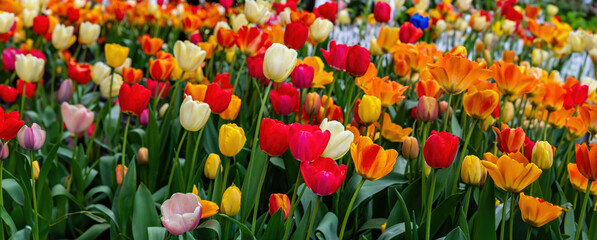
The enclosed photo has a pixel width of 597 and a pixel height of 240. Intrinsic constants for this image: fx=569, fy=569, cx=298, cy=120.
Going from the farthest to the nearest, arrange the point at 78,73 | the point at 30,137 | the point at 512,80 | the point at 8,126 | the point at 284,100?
the point at 78,73 → the point at 284,100 → the point at 512,80 → the point at 30,137 → the point at 8,126

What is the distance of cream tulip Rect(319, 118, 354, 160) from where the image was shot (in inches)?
40.6

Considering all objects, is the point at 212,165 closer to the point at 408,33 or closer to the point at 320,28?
the point at 320,28

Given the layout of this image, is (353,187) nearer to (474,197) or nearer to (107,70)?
(474,197)

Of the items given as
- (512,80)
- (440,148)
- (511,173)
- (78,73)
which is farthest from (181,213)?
(78,73)

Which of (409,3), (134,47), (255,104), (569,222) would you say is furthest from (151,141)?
(409,3)

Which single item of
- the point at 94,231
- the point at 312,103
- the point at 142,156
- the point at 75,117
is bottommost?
the point at 94,231

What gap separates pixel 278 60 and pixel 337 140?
0.79 ft

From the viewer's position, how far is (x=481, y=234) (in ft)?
3.78

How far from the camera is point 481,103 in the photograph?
3.87 ft

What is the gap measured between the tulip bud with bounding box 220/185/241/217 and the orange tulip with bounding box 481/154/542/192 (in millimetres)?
455

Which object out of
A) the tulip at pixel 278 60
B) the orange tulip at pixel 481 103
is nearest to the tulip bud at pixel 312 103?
the tulip at pixel 278 60

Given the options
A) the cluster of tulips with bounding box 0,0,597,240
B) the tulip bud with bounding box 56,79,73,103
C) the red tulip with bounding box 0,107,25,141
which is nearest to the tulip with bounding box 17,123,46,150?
the cluster of tulips with bounding box 0,0,597,240

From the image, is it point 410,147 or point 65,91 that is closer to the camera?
point 410,147

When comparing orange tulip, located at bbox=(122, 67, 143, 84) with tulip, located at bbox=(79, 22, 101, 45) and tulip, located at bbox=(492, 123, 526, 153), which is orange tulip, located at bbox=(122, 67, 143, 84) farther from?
tulip, located at bbox=(492, 123, 526, 153)
